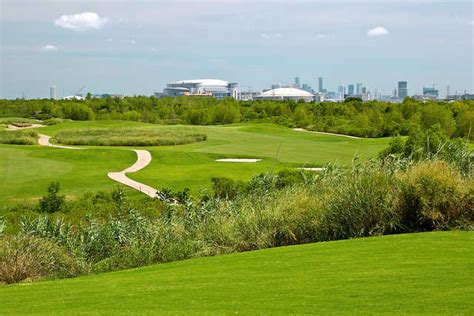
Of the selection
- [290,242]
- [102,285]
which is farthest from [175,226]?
[102,285]

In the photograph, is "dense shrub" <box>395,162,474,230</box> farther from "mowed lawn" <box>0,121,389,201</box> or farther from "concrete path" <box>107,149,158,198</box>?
"concrete path" <box>107,149,158,198</box>

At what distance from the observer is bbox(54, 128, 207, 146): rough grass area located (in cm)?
5888

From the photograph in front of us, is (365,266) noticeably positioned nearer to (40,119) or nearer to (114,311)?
(114,311)

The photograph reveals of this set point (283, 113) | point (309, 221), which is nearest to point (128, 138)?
point (283, 113)

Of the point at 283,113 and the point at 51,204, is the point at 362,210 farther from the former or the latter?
the point at 283,113

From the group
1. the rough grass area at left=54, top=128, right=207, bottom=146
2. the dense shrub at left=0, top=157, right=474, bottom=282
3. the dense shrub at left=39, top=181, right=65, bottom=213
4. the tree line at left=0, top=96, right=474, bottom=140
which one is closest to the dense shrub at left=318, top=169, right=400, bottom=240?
the dense shrub at left=0, top=157, right=474, bottom=282

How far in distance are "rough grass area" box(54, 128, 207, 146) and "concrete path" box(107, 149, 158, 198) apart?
26.7ft

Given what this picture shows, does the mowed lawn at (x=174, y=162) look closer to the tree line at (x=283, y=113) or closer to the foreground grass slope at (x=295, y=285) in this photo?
the tree line at (x=283, y=113)

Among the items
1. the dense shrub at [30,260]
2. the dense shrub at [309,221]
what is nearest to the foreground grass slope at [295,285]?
the dense shrub at [309,221]

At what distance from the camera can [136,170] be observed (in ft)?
131

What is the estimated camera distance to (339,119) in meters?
83.8

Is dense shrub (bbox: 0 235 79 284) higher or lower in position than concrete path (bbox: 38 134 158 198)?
higher

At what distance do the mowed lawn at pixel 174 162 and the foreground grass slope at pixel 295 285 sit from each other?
57.1 feet

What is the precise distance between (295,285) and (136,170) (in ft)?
108
